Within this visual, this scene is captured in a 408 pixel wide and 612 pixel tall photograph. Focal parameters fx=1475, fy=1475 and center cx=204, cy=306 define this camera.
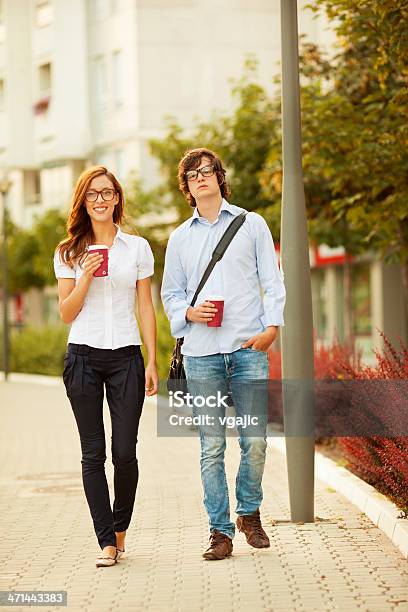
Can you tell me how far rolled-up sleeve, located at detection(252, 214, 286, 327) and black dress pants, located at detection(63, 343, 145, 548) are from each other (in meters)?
0.73

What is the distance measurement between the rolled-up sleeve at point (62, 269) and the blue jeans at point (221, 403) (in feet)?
2.49

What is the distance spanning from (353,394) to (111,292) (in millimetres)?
3310

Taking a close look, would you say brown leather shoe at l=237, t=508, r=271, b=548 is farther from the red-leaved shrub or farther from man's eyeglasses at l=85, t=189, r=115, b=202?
man's eyeglasses at l=85, t=189, r=115, b=202

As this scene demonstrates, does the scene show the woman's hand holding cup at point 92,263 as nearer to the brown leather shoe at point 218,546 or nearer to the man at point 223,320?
the man at point 223,320

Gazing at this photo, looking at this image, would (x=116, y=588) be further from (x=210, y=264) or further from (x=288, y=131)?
(x=288, y=131)

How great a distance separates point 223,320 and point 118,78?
39008 millimetres

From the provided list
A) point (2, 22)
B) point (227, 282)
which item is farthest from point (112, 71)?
point (227, 282)

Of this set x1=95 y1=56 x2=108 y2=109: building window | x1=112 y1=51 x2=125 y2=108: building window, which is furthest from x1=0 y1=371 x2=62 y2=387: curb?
x1=95 y1=56 x2=108 y2=109: building window

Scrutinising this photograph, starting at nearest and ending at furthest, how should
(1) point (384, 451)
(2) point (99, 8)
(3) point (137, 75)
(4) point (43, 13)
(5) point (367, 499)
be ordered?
(1) point (384, 451) < (5) point (367, 499) < (3) point (137, 75) < (2) point (99, 8) < (4) point (43, 13)

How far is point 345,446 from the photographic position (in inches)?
432

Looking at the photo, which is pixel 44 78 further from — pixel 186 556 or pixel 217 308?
pixel 217 308

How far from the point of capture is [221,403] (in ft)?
25.1

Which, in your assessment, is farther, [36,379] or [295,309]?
[36,379]

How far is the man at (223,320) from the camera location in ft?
25.0
